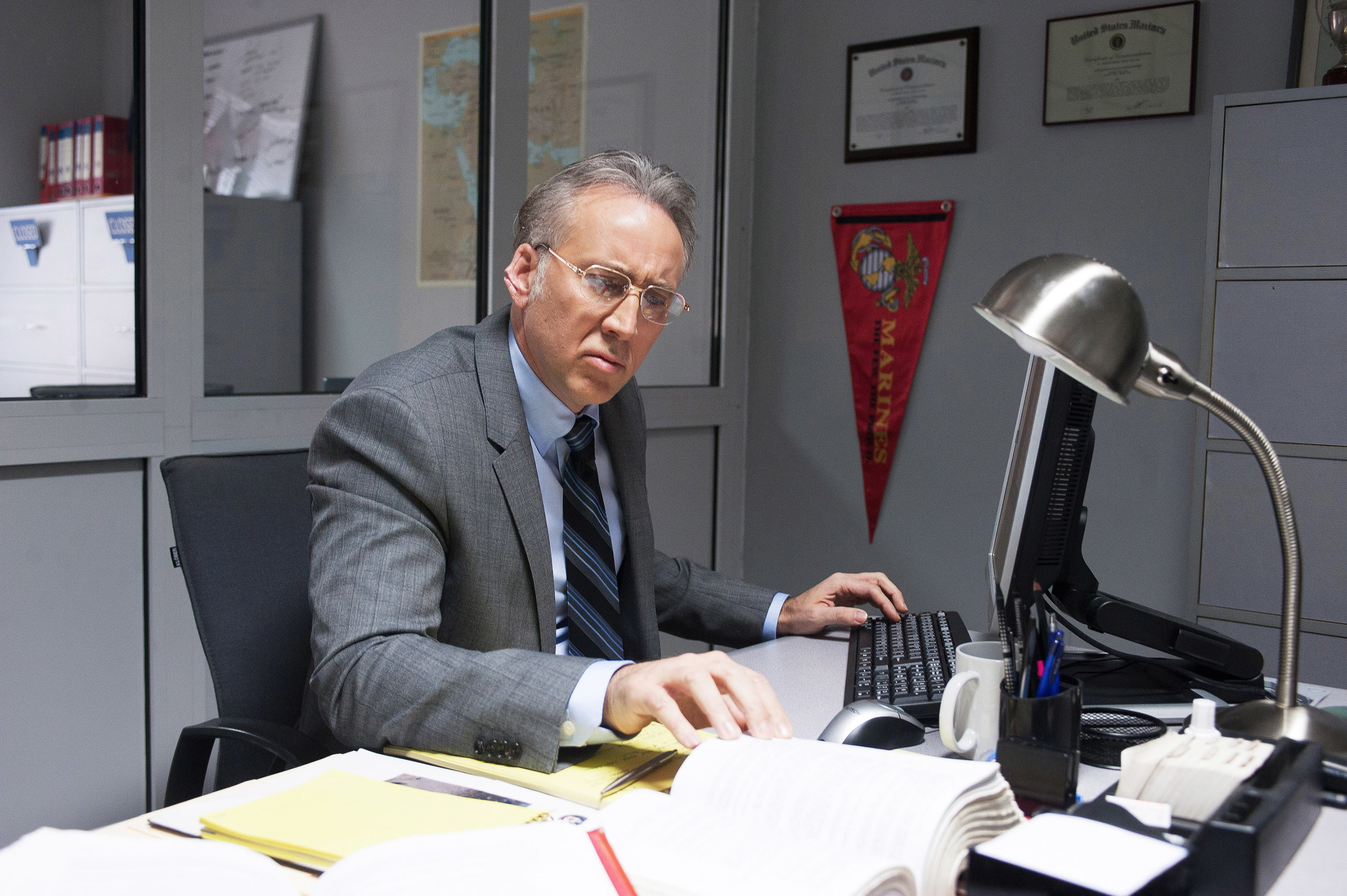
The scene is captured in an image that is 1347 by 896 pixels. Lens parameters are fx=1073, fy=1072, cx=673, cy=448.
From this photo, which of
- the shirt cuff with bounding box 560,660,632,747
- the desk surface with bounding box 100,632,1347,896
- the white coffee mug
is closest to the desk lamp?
the desk surface with bounding box 100,632,1347,896

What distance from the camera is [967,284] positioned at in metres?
3.09

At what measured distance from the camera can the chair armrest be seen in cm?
121

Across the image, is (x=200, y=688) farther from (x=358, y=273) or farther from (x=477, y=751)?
(x=477, y=751)

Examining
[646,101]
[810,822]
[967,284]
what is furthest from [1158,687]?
[646,101]

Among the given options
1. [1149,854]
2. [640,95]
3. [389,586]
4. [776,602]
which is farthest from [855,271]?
[1149,854]

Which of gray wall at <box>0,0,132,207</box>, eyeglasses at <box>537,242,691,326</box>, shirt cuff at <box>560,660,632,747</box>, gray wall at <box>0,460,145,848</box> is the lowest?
gray wall at <box>0,460,145,848</box>

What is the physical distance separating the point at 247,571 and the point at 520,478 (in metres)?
0.38

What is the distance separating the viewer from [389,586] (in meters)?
1.13

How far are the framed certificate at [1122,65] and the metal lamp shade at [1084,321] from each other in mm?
2150

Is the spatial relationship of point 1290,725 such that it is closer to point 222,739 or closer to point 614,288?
point 614,288

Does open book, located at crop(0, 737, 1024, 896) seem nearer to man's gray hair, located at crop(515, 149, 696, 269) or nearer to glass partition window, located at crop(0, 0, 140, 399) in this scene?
man's gray hair, located at crop(515, 149, 696, 269)

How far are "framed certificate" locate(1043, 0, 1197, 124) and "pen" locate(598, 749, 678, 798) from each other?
7.95ft

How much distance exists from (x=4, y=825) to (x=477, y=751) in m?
1.36

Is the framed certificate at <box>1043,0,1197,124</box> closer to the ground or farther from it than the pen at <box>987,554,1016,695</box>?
farther from it
